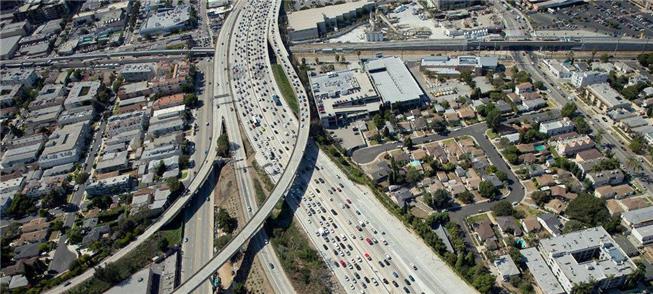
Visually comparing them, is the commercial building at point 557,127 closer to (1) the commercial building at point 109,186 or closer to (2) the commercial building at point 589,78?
(2) the commercial building at point 589,78

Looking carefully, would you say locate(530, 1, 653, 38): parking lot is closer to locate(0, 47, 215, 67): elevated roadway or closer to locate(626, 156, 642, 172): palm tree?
locate(626, 156, 642, 172): palm tree

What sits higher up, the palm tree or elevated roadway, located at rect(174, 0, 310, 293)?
the palm tree

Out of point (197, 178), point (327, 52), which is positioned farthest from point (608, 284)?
point (327, 52)

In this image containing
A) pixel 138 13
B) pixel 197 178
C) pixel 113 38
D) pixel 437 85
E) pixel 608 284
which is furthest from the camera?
pixel 138 13

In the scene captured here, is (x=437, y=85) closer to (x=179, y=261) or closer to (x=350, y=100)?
(x=350, y=100)

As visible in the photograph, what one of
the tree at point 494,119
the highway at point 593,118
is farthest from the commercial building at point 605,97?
Result: the tree at point 494,119

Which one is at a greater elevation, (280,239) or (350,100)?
(350,100)

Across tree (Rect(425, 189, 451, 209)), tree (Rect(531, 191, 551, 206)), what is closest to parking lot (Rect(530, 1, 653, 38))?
tree (Rect(531, 191, 551, 206))
